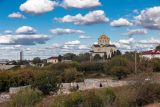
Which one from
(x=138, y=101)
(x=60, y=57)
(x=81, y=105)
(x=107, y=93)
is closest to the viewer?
(x=81, y=105)

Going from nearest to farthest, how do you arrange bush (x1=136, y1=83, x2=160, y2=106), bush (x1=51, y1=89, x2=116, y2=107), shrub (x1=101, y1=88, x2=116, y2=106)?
bush (x1=51, y1=89, x2=116, y2=107) → shrub (x1=101, y1=88, x2=116, y2=106) → bush (x1=136, y1=83, x2=160, y2=106)

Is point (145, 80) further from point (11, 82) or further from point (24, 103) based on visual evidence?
point (11, 82)

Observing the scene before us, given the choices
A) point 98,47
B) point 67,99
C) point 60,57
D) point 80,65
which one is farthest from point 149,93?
point 98,47

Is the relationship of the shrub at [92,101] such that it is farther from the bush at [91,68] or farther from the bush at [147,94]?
the bush at [91,68]

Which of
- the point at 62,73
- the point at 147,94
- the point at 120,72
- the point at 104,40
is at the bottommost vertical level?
the point at 147,94

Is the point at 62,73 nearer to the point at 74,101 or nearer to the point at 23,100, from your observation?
the point at 74,101

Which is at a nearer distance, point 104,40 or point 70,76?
point 70,76

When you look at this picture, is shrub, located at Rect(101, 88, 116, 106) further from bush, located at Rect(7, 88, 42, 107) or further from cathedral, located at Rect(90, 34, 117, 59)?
cathedral, located at Rect(90, 34, 117, 59)

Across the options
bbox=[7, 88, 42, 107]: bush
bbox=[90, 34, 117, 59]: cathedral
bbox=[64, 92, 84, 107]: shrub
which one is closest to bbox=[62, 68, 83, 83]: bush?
bbox=[7, 88, 42, 107]: bush

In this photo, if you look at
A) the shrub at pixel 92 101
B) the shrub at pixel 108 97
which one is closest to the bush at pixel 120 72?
the shrub at pixel 108 97

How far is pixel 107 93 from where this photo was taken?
32625 mm

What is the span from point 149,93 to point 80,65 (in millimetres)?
53302

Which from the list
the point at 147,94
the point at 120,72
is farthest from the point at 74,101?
the point at 120,72

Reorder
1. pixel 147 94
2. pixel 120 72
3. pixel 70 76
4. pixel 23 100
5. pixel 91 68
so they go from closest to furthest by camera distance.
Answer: pixel 23 100, pixel 147 94, pixel 120 72, pixel 70 76, pixel 91 68
